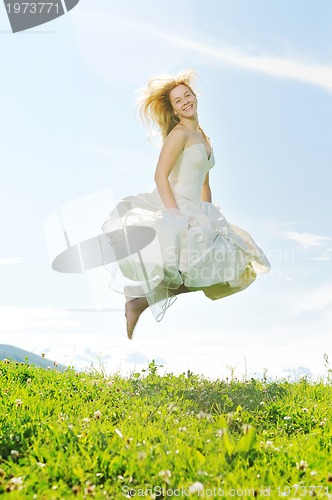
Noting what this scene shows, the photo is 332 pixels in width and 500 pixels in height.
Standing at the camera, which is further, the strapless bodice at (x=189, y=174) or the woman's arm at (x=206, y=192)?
the woman's arm at (x=206, y=192)

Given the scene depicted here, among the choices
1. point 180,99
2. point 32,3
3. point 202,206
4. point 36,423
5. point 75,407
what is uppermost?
point 32,3

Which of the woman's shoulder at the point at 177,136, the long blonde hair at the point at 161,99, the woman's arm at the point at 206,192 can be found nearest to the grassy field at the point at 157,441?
the woman's arm at the point at 206,192

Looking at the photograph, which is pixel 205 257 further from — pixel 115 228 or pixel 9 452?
pixel 9 452

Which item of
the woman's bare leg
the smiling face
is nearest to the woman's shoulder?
the smiling face

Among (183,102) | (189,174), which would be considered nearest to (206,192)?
(189,174)

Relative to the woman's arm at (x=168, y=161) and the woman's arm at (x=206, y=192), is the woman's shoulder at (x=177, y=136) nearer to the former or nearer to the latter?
the woman's arm at (x=168, y=161)

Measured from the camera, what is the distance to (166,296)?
255 inches

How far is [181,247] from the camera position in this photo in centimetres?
645

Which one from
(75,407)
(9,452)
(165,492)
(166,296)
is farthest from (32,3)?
(165,492)

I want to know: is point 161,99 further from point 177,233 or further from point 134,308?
point 134,308

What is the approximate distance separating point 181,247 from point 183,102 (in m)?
1.86

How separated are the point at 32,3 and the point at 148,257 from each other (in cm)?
316

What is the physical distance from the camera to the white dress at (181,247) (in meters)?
6.41

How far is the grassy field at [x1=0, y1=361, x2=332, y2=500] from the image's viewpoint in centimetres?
347
